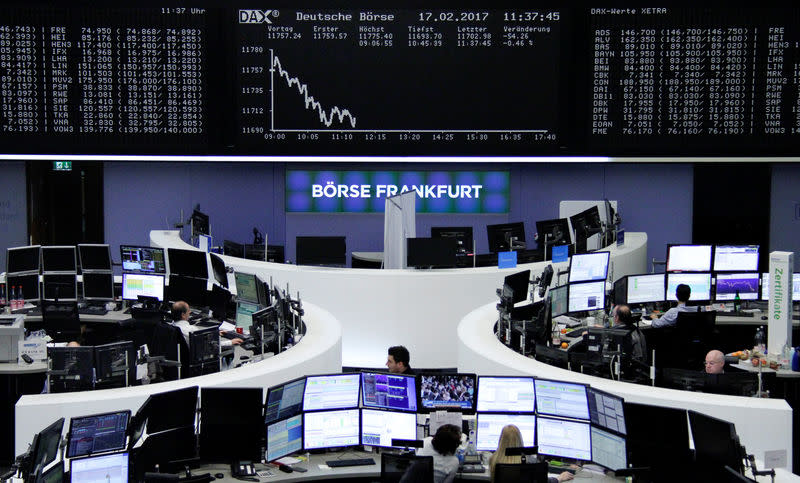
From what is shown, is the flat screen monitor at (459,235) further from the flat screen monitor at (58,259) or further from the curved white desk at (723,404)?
the curved white desk at (723,404)

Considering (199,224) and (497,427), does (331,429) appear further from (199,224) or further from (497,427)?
(199,224)

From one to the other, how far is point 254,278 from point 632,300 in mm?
3721

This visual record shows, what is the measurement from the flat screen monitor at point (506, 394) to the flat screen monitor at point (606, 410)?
39 centimetres

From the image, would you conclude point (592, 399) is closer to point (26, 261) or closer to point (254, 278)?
point (254, 278)

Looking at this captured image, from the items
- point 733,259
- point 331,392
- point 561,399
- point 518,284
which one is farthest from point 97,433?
point 733,259

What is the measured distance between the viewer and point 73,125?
12.1 meters

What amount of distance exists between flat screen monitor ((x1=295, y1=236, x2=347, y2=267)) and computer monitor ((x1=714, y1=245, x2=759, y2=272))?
378 cm

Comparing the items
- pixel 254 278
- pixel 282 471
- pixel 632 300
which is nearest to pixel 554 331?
pixel 632 300

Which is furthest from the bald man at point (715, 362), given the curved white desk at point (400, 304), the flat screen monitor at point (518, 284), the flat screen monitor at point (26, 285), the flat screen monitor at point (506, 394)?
the flat screen monitor at point (26, 285)

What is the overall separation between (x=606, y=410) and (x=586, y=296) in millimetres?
3807

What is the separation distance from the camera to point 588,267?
10195 mm

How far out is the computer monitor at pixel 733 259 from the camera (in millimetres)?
10820

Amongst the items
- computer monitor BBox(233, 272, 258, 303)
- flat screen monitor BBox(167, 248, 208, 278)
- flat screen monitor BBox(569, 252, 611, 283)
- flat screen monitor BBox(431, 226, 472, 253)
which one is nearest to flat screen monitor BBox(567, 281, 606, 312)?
flat screen monitor BBox(569, 252, 611, 283)

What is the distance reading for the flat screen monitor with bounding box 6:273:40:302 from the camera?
1102cm
